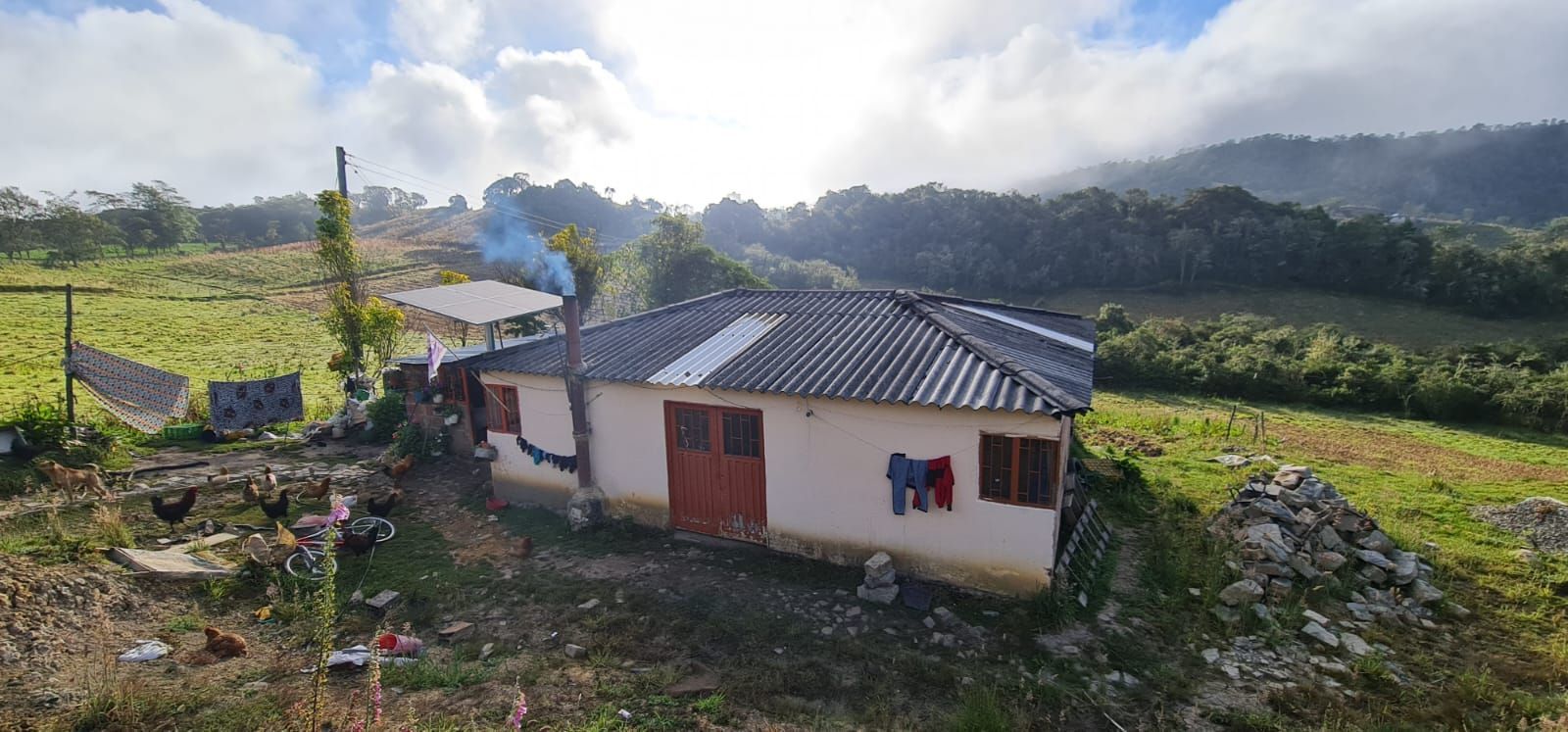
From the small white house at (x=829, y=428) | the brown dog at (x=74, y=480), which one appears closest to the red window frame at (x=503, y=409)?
the small white house at (x=829, y=428)

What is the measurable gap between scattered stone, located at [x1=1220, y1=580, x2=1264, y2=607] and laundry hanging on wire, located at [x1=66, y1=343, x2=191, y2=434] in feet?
68.9

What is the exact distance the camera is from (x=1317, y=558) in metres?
8.30

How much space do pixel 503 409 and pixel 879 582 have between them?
7254 millimetres

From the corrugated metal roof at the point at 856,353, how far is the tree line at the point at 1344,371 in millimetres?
15134

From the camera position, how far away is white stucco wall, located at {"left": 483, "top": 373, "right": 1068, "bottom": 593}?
7.61 m

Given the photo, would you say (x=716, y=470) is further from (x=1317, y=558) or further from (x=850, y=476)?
(x=1317, y=558)

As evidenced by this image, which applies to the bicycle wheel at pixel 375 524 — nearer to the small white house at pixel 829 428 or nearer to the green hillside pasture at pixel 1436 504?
the small white house at pixel 829 428

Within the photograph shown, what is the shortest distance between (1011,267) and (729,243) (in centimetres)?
2618

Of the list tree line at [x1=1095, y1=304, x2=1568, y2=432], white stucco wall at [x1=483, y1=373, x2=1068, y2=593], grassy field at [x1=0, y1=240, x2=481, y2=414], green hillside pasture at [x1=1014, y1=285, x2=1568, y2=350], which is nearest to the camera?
white stucco wall at [x1=483, y1=373, x2=1068, y2=593]

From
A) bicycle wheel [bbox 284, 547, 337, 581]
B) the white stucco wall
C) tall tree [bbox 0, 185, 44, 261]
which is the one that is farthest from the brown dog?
tall tree [bbox 0, 185, 44, 261]

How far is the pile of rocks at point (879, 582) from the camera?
25.4 ft

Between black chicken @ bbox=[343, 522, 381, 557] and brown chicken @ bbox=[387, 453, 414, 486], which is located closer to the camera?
black chicken @ bbox=[343, 522, 381, 557]

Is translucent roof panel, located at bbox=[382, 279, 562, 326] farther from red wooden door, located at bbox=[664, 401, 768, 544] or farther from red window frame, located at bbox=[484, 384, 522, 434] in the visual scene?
red wooden door, located at bbox=[664, 401, 768, 544]

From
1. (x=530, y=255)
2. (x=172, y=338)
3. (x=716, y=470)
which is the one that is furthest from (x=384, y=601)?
(x=172, y=338)
